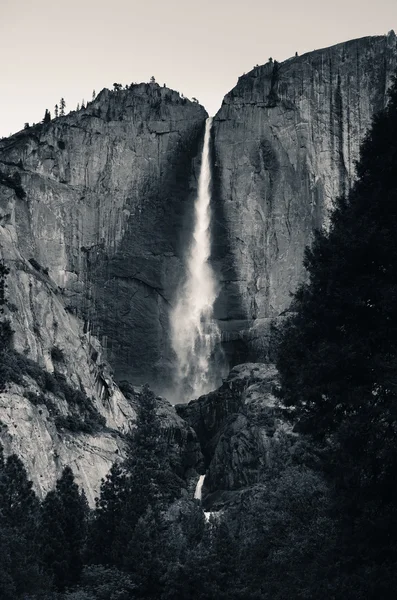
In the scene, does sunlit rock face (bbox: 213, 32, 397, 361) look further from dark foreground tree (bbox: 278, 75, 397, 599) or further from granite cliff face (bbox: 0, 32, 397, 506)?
dark foreground tree (bbox: 278, 75, 397, 599)

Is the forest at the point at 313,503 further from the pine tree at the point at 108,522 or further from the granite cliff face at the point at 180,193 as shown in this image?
the granite cliff face at the point at 180,193

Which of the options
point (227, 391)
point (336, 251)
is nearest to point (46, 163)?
point (227, 391)

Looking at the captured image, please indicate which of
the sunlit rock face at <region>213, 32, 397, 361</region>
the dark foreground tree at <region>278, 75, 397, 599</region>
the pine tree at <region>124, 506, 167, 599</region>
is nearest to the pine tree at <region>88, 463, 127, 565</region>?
the pine tree at <region>124, 506, 167, 599</region>

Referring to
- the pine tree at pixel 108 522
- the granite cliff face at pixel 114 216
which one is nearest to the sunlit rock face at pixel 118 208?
the granite cliff face at pixel 114 216

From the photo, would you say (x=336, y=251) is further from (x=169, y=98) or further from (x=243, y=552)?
(x=169, y=98)

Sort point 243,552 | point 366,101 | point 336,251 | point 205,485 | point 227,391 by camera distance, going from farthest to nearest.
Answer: point 366,101, point 227,391, point 205,485, point 243,552, point 336,251
